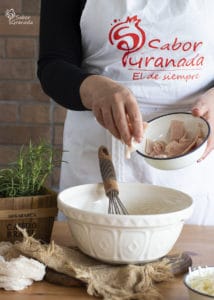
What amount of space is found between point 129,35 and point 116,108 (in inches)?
9.8

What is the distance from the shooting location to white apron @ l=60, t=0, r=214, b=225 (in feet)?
3.69

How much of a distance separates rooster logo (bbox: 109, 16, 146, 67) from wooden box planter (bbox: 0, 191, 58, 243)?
1.15 ft

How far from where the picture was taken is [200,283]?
0.74 m

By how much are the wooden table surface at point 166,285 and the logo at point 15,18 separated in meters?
1.19

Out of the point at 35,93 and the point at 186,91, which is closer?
the point at 186,91

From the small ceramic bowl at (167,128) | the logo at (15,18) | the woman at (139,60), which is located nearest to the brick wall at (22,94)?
the logo at (15,18)

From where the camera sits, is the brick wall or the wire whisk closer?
Result: the wire whisk

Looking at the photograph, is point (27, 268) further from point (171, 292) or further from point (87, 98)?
point (87, 98)

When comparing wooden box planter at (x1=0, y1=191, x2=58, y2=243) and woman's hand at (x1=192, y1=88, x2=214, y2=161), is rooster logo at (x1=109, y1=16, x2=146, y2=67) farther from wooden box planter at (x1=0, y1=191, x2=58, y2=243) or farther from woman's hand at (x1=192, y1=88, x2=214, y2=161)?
wooden box planter at (x1=0, y1=191, x2=58, y2=243)

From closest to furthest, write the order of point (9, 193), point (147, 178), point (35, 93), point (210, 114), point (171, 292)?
point (171, 292) < point (9, 193) < point (210, 114) < point (147, 178) < point (35, 93)

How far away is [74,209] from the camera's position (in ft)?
2.72

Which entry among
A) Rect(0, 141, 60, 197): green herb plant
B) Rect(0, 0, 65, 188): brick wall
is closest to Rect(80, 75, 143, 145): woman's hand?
Rect(0, 141, 60, 197): green herb plant

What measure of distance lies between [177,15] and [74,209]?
497 mm

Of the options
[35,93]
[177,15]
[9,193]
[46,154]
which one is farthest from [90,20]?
[35,93]
